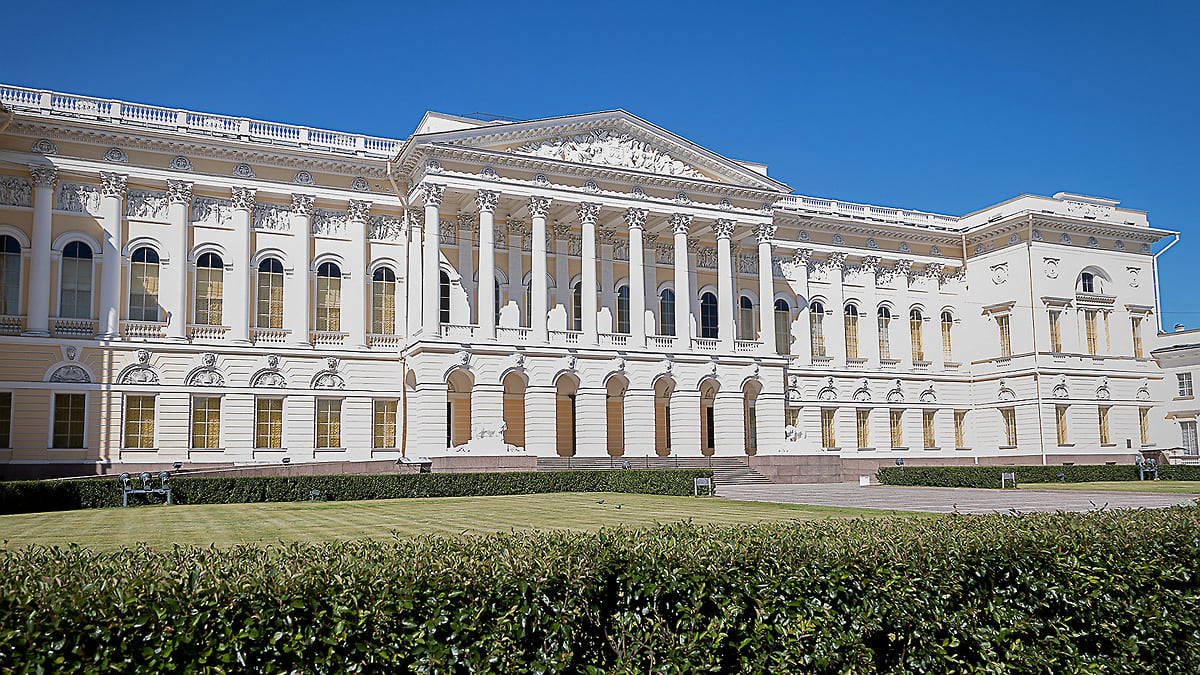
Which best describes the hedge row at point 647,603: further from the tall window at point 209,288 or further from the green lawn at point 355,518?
the tall window at point 209,288

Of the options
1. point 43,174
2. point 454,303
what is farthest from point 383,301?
point 43,174

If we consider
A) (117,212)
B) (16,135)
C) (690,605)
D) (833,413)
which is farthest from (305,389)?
(690,605)

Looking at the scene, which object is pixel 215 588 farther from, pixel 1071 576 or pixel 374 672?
pixel 1071 576

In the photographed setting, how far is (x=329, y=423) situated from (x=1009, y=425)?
37.8 metres

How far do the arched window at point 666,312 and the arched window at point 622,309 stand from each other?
1.92 meters

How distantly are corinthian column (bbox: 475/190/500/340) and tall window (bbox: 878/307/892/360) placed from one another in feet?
83.8

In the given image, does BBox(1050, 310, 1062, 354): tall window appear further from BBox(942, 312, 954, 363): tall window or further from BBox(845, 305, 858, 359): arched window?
BBox(845, 305, 858, 359): arched window

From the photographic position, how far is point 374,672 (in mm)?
6098

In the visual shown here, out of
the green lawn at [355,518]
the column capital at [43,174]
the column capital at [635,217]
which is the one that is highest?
the column capital at [43,174]

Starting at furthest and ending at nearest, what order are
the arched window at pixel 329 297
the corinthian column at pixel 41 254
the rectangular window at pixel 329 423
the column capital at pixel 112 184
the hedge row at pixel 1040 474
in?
the arched window at pixel 329 297 → the rectangular window at pixel 329 423 → the column capital at pixel 112 184 → the hedge row at pixel 1040 474 → the corinthian column at pixel 41 254

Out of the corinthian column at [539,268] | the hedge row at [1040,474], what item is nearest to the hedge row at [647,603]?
the hedge row at [1040,474]

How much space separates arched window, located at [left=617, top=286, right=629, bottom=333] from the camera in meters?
Result: 46.9

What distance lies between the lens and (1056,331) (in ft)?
176

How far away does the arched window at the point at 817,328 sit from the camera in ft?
176
